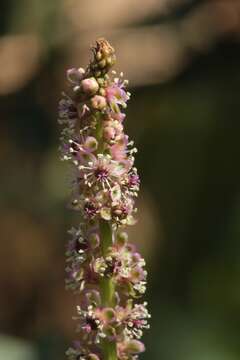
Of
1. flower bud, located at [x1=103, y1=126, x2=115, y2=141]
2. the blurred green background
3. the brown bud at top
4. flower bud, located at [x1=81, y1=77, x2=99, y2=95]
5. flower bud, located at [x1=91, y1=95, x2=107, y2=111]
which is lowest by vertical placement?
flower bud, located at [x1=103, y1=126, x2=115, y2=141]

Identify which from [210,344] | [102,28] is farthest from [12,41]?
[210,344]

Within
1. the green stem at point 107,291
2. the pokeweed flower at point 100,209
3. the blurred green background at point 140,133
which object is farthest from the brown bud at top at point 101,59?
the blurred green background at point 140,133

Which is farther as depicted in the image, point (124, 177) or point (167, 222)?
point (167, 222)

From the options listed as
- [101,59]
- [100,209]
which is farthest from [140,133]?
[100,209]

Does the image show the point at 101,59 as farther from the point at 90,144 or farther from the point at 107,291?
the point at 107,291

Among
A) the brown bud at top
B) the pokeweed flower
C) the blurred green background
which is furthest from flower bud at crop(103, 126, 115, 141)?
the blurred green background

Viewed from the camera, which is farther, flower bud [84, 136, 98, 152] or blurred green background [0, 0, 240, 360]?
blurred green background [0, 0, 240, 360]

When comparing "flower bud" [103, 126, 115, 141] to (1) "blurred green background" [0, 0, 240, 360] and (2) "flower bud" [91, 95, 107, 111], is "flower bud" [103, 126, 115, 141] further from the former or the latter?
(1) "blurred green background" [0, 0, 240, 360]

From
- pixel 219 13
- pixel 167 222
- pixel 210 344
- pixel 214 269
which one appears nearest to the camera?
pixel 210 344

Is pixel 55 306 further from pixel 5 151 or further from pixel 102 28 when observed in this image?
pixel 102 28
